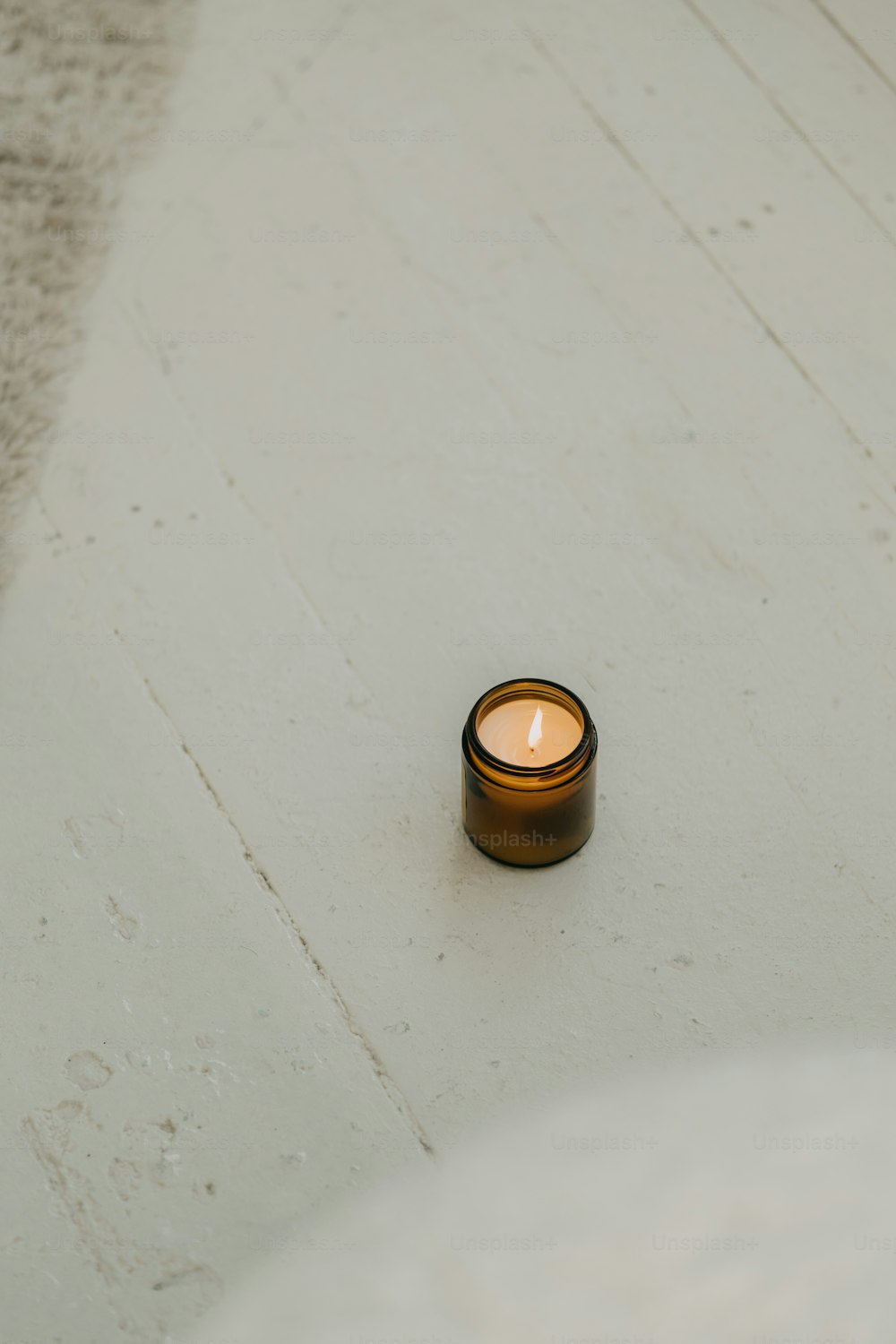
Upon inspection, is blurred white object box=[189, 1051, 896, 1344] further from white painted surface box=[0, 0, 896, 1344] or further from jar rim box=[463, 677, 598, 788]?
jar rim box=[463, 677, 598, 788]

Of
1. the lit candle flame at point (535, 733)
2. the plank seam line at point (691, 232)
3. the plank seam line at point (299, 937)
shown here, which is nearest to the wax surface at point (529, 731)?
the lit candle flame at point (535, 733)

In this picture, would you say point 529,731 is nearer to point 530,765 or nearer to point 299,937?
point 530,765

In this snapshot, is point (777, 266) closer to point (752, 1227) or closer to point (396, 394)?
point (396, 394)

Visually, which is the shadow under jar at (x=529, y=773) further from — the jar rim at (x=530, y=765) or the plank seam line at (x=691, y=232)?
the plank seam line at (x=691, y=232)

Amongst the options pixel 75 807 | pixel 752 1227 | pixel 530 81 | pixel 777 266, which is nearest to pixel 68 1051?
pixel 75 807

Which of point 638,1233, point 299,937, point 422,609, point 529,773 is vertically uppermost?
point 422,609

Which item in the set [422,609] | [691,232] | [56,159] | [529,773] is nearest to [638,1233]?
[529,773]

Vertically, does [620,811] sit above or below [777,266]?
below
